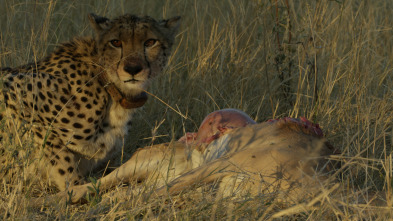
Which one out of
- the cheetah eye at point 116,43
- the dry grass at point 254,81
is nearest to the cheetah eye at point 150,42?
the cheetah eye at point 116,43

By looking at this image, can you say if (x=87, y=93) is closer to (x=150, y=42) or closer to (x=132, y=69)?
(x=132, y=69)

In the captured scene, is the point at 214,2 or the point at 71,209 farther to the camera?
the point at 214,2

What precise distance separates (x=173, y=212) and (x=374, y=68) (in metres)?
2.81

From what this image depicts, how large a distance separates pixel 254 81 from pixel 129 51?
4.46ft

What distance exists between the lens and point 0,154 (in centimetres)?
302

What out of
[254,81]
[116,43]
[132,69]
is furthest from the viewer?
[254,81]

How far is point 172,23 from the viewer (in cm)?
359

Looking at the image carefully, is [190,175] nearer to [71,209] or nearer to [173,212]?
[173,212]

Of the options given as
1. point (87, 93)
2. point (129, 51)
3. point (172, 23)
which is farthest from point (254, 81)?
point (87, 93)

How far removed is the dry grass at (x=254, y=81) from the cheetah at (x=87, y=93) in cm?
23

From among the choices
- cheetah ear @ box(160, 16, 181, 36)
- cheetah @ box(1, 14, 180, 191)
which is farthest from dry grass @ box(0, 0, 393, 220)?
cheetah ear @ box(160, 16, 181, 36)

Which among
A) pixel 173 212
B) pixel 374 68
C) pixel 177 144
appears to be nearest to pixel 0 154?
pixel 177 144

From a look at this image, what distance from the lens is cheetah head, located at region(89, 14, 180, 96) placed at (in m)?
3.22

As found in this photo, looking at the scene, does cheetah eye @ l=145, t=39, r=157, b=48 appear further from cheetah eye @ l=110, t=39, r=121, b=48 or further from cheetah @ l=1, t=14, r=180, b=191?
cheetah eye @ l=110, t=39, r=121, b=48
